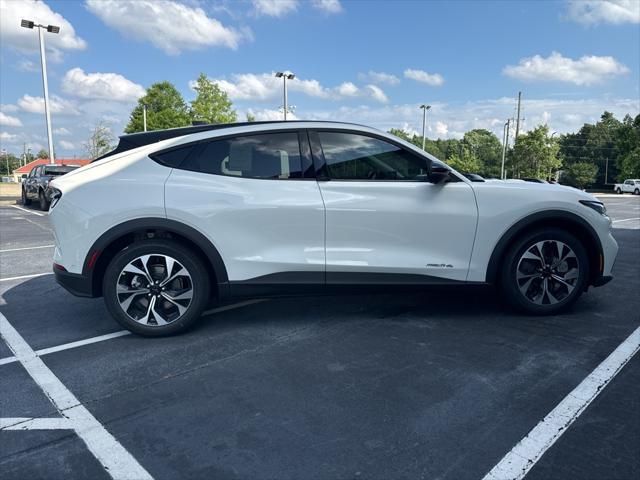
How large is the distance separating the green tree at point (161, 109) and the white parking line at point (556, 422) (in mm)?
56162

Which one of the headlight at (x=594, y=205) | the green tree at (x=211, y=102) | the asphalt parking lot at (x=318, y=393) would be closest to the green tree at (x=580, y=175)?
the green tree at (x=211, y=102)

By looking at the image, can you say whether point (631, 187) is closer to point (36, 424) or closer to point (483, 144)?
point (36, 424)

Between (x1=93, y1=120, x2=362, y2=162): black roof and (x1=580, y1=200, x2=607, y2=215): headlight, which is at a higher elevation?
(x1=93, y1=120, x2=362, y2=162): black roof

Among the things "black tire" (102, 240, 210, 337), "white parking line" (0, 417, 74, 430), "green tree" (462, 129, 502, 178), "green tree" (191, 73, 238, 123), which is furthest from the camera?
"green tree" (462, 129, 502, 178)

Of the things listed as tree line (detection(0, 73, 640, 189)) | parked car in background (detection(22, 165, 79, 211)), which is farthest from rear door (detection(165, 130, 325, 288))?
tree line (detection(0, 73, 640, 189))

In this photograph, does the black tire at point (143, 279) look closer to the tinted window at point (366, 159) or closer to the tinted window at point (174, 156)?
the tinted window at point (174, 156)

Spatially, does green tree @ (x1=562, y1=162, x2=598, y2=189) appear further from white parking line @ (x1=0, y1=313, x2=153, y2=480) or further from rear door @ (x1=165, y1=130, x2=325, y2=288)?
white parking line @ (x1=0, y1=313, x2=153, y2=480)

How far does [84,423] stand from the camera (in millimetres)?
2557

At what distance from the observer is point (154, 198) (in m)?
3.71

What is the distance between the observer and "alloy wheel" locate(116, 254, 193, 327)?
3738 millimetres

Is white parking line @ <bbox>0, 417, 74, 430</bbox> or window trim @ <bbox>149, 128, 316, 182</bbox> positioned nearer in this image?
white parking line @ <bbox>0, 417, 74, 430</bbox>

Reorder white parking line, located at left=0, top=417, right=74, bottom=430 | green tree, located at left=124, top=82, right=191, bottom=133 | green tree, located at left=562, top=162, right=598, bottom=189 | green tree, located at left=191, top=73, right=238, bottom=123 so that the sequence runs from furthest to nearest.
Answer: green tree, located at left=562, top=162, right=598, bottom=189
green tree, located at left=124, top=82, right=191, bottom=133
green tree, located at left=191, top=73, right=238, bottom=123
white parking line, located at left=0, top=417, right=74, bottom=430

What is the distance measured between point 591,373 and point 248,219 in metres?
2.65

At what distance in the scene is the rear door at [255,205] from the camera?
3.75 metres
